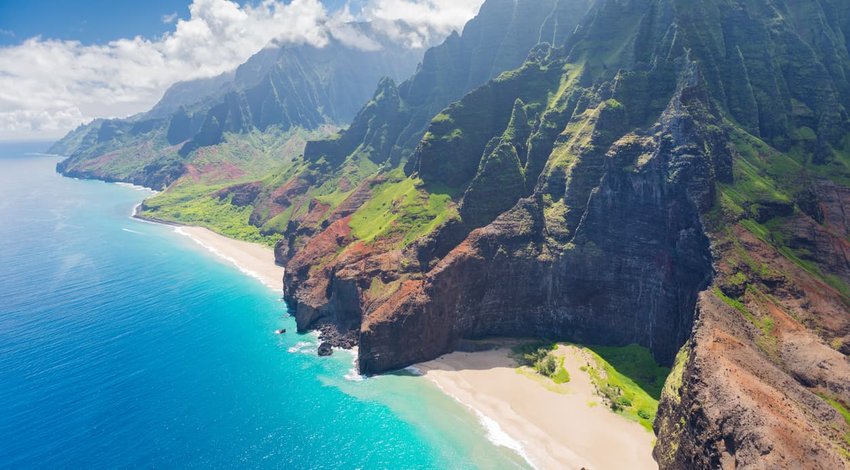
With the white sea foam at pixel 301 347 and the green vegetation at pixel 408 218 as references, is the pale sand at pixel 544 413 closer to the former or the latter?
the white sea foam at pixel 301 347

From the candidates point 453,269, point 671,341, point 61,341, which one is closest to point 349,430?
point 453,269

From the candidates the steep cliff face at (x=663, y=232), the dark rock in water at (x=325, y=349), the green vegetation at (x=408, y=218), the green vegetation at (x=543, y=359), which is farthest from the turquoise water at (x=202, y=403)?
the green vegetation at (x=408, y=218)

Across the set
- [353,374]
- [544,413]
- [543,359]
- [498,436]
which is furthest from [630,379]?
[353,374]

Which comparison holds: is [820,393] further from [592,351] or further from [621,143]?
[621,143]

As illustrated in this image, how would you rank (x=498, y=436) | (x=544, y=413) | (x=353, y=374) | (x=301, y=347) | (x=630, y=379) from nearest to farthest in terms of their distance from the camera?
1. (x=498, y=436)
2. (x=544, y=413)
3. (x=630, y=379)
4. (x=353, y=374)
5. (x=301, y=347)

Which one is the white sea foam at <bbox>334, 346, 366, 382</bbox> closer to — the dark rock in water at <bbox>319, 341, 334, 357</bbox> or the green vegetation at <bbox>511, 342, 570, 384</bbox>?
the dark rock in water at <bbox>319, 341, 334, 357</bbox>

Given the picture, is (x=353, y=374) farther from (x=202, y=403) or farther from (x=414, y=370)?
(x=202, y=403)
